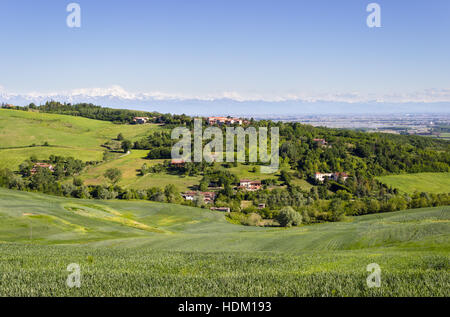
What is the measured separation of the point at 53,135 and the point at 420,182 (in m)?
155

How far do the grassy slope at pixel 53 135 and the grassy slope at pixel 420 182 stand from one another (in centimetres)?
11361

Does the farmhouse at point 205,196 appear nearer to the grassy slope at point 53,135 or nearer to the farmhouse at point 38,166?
the farmhouse at point 38,166

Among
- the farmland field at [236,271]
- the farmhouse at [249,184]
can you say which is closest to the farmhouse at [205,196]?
the farmhouse at [249,184]

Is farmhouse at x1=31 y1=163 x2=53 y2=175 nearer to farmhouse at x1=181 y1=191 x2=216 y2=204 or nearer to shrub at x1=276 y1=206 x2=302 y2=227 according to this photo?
farmhouse at x1=181 y1=191 x2=216 y2=204

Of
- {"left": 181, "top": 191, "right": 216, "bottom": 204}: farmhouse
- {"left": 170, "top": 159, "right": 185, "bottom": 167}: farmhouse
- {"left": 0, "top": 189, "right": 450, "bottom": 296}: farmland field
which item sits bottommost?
{"left": 181, "top": 191, "right": 216, "bottom": 204}: farmhouse

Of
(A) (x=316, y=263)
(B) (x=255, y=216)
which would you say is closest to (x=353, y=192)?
(B) (x=255, y=216)

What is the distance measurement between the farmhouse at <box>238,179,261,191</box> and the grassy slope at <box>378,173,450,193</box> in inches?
1807

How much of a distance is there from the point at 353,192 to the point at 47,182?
97212 mm

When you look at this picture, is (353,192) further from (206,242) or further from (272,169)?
(206,242)

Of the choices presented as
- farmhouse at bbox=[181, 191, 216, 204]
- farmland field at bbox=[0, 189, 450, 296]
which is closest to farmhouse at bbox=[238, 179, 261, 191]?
farmhouse at bbox=[181, 191, 216, 204]

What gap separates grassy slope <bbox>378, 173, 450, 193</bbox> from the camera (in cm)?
11106

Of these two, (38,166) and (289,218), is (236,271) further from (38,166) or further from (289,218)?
(38,166)

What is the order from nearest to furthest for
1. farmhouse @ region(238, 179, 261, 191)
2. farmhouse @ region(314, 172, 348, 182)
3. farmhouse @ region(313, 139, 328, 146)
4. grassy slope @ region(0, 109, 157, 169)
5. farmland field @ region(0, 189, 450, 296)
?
farmland field @ region(0, 189, 450, 296) < farmhouse @ region(238, 179, 261, 191) < farmhouse @ region(314, 172, 348, 182) < grassy slope @ region(0, 109, 157, 169) < farmhouse @ region(313, 139, 328, 146)

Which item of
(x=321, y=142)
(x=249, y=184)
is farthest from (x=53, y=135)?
(x=321, y=142)
